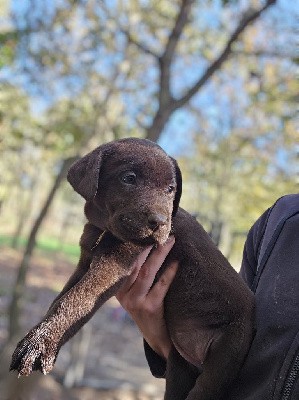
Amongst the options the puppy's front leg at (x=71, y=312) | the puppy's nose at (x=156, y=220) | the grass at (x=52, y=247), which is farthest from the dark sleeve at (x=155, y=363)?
the grass at (x=52, y=247)

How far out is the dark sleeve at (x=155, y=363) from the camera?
8.50 ft

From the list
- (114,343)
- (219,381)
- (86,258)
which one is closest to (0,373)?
(86,258)

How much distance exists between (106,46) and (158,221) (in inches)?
337

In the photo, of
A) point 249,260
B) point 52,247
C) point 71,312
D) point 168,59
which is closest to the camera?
point 71,312

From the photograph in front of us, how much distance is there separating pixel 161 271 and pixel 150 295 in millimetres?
127

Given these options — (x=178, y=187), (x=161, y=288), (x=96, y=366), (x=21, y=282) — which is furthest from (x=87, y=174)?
(x=96, y=366)

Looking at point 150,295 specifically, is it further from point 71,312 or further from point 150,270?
point 71,312

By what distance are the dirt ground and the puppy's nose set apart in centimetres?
360

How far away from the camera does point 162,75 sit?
6004 millimetres

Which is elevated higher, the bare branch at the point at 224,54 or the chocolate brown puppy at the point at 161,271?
the bare branch at the point at 224,54

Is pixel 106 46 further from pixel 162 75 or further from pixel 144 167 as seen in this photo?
pixel 144 167

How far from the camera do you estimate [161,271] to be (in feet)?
8.11

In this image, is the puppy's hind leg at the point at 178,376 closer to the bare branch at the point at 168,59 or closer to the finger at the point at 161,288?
the finger at the point at 161,288

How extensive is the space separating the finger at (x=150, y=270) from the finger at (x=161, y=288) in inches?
1.1
